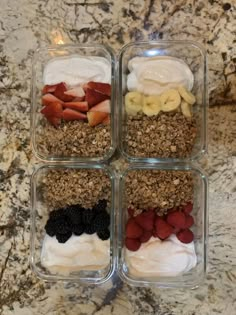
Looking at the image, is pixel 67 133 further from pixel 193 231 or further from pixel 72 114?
pixel 193 231

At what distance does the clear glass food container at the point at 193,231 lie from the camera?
124 cm

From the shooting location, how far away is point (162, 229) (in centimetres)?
121

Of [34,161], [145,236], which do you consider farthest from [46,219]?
[145,236]

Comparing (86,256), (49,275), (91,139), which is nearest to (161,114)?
(91,139)

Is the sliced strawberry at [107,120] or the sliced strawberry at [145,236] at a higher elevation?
the sliced strawberry at [107,120]

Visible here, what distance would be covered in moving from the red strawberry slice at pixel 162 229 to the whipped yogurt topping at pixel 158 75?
0.36 metres

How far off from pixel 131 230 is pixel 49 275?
11.1 inches

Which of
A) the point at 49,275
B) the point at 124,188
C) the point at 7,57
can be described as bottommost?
the point at 49,275

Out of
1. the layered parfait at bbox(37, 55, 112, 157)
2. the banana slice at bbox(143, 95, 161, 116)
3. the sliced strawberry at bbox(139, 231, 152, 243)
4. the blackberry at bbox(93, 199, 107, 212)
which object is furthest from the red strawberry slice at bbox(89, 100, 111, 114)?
the sliced strawberry at bbox(139, 231, 152, 243)

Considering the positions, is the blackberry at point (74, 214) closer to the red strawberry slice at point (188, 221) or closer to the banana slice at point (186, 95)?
the red strawberry slice at point (188, 221)

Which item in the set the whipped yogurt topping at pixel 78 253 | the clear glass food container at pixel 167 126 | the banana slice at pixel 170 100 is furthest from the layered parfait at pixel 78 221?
→ the banana slice at pixel 170 100

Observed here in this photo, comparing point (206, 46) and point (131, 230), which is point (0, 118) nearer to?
point (131, 230)

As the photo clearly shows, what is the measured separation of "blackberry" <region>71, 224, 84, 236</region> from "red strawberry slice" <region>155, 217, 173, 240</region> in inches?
8.1

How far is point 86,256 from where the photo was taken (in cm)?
124
